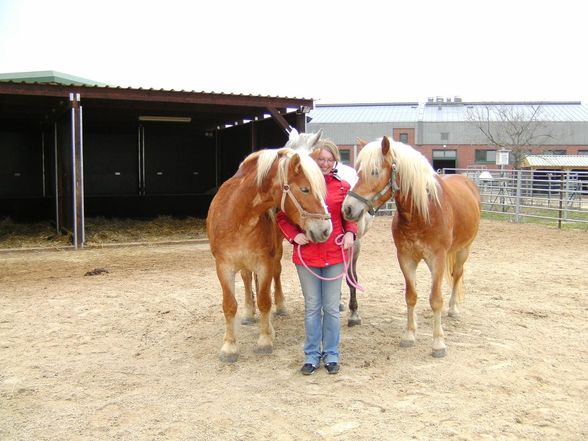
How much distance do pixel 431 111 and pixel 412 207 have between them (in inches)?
1660

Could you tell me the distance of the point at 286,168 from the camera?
3551 millimetres

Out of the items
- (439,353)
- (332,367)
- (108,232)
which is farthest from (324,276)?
(108,232)

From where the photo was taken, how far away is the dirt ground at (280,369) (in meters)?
2.85

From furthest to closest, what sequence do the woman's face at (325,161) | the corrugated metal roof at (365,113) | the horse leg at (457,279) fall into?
the corrugated metal roof at (365,113) → the horse leg at (457,279) → the woman's face at (325,161)

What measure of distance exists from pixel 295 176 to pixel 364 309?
2430 mm

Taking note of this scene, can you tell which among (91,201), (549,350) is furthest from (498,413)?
(91,201)

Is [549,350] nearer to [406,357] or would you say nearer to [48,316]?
[406,357]

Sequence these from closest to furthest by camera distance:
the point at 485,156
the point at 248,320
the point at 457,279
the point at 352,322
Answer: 1. the point at 352,322
2. the point at 248,320
3. the point at 457,279
4. the point at 485,156

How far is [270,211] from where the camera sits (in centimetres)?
417

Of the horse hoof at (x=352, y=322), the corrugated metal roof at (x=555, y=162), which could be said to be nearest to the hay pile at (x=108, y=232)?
the horse hoof at (x=352, y=322)

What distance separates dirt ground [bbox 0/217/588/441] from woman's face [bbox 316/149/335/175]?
4.81 ft

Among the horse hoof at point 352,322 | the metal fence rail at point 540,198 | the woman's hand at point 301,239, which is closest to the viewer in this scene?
the woman's hand at point 301,239

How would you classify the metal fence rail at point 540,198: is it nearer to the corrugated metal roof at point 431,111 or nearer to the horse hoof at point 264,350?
the horse hoof at point 264,350

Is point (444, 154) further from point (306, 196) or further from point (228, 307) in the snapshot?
point (306, 196)
